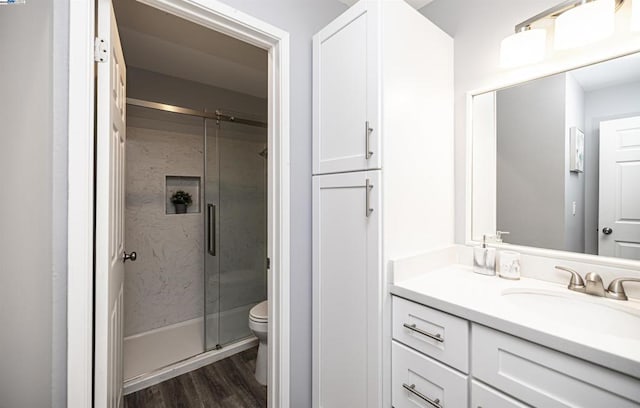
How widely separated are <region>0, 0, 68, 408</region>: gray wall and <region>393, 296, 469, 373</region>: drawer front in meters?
1.16

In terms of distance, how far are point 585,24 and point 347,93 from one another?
3.04 feet

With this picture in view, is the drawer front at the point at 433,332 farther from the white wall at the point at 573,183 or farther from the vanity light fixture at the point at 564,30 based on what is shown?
the vanity light fixture at the point at 564,30

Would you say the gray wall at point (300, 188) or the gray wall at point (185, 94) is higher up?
the gray wall at point (185, 94)

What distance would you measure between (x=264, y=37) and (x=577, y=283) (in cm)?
170

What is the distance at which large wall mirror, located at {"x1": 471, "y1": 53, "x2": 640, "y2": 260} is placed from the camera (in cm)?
108

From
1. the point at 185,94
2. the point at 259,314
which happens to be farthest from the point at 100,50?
the point at 185,94

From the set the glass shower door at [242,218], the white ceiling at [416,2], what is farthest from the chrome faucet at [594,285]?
the glass shower door at [242,218]

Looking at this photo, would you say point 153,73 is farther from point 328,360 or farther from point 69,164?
point 328,360

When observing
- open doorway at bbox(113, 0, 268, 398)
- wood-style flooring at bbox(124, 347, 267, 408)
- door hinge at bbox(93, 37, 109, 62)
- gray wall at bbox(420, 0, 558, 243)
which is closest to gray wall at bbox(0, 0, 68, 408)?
door hinge at bbox(93, 37, 109, 62)

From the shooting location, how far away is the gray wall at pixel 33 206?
0.81 m

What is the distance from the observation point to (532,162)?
1.32m

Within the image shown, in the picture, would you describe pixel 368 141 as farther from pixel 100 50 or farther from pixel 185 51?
pixel 185 51

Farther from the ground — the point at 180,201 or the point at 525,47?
the point at 525,47

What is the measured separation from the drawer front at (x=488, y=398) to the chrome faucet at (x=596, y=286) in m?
0.55
